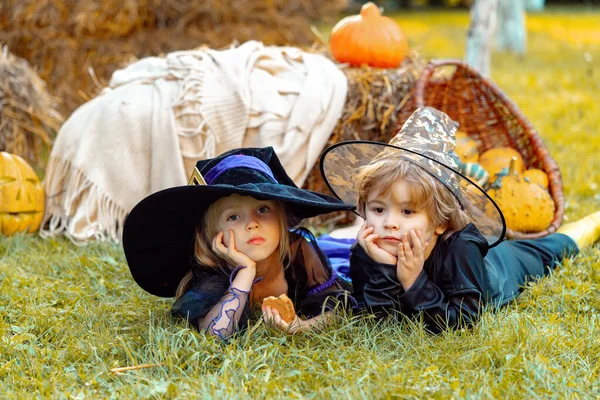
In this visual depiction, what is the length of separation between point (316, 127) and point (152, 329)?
1.97 metres

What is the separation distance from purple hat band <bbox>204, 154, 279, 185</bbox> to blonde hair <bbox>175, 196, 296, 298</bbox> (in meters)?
0.10

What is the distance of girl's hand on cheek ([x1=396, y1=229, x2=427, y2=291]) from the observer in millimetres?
2764

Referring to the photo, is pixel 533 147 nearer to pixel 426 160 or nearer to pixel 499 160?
pixel 499 160

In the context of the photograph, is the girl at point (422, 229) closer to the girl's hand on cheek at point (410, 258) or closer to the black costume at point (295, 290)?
the girl's hand on cheek at point (410, 258)

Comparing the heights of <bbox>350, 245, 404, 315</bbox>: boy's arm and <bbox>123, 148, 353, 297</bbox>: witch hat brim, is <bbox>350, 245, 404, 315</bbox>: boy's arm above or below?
below

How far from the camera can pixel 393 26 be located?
4.97 m

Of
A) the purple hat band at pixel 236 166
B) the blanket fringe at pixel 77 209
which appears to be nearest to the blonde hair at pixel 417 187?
the purple hat band at pixel 236 166

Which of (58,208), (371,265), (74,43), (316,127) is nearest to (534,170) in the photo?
(316,127)

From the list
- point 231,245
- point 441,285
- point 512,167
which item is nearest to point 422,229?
point 441,285

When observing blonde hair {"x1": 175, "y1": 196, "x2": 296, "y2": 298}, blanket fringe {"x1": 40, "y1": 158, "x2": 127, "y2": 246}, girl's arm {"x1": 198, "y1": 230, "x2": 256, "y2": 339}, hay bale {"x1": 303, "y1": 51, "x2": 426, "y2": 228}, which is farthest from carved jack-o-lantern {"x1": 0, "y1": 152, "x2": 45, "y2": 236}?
girl's arm {"x1": 198, "y1": 230, "x2": 256, "y2": 339}

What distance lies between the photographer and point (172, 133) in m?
4.25

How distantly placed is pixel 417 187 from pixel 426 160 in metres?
0.11

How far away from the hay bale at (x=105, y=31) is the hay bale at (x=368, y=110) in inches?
116

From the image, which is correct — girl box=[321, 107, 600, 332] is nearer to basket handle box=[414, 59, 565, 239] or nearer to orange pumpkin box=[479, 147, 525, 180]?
basket handle box=[414, 59, 565, 239]
